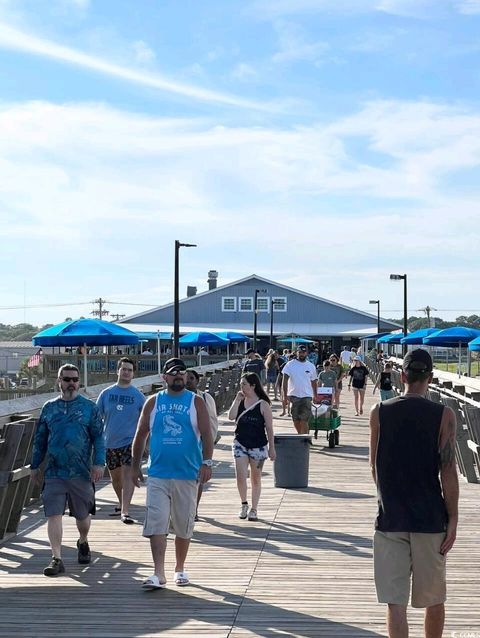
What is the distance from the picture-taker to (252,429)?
11.7m

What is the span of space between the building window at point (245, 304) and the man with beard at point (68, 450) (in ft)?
226

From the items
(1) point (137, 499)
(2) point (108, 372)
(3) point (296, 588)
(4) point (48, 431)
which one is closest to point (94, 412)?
(4) point (48, 431)

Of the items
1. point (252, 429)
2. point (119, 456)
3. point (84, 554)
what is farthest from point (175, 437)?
point (252, 429)

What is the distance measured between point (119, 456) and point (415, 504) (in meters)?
6.29

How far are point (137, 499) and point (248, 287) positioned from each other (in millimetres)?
64794

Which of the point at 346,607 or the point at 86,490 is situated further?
the point at 86,490

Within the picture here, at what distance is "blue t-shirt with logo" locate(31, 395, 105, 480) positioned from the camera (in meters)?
8.73

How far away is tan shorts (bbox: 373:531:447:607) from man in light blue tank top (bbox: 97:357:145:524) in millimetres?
6046

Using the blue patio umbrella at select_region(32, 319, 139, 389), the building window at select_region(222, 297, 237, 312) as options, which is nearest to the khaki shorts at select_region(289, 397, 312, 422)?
the blue patio umbrella at select_region(32, 319, 139, 389)

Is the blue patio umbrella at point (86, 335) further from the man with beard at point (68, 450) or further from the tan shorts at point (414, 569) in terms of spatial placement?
the tan shorts at point (414, 569)

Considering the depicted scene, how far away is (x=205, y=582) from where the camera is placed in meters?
8.38

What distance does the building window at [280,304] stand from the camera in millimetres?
78062

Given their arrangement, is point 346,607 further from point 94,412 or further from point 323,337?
point 323,337

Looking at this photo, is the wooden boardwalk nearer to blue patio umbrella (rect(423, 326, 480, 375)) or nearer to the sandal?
the sandal
